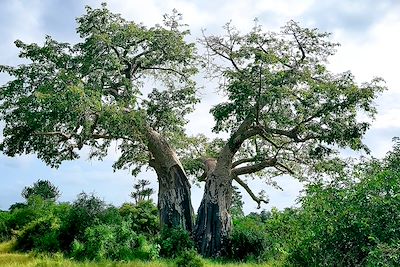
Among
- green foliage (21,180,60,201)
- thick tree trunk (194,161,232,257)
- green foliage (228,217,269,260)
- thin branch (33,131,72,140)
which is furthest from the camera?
green foliage (21,180,60,201)

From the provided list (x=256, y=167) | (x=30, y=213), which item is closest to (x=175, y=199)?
(x=256, y=167)

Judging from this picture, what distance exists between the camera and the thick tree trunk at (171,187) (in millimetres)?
17891

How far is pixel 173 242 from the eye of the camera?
1633cm

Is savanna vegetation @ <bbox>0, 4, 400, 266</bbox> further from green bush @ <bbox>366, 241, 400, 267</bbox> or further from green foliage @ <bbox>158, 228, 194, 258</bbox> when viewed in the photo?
green bush @ <bbox>366, 241, 400, 267</bbox>

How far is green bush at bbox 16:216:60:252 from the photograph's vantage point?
1540 cm

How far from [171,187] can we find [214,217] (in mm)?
1672

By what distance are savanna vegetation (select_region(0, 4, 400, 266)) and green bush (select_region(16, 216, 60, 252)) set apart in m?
0.03

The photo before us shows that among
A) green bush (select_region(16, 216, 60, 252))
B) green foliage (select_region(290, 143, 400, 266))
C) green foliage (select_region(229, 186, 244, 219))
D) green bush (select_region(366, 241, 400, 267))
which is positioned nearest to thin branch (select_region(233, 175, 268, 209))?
green foliage (select_region(229, 186, 244, 219))

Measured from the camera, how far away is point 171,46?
17.9m

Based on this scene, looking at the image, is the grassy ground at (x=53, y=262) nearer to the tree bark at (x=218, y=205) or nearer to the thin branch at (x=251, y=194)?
the tree bark at (x=218, y=205)

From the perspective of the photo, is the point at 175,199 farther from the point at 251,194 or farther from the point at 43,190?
the point at 43,190

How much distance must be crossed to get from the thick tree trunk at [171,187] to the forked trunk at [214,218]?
1.81 ft

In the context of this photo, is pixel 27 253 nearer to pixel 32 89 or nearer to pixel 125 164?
pixel 32 89

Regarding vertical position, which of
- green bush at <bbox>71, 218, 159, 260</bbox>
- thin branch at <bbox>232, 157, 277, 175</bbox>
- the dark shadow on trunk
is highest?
thin branch at <bbox>232, 157, 277, 175</bbox>
